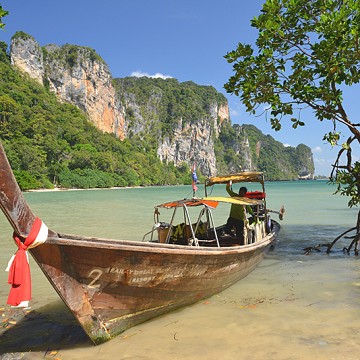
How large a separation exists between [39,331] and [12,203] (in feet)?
7.73

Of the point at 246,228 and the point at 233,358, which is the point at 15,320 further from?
the point at 246,228

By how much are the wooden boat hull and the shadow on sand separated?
0.51m

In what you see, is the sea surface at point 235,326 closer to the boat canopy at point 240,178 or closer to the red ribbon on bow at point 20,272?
the red ribbon on bow at point 20,272

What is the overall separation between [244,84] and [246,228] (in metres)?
3.25

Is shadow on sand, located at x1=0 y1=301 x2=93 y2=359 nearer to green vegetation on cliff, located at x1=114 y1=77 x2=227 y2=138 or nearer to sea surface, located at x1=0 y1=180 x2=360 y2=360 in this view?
sea surface, located at x1=0 y1=180 x2=360 y2=360

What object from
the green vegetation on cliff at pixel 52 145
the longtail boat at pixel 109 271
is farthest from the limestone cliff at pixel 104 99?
the longtail boat at pixel 109 271

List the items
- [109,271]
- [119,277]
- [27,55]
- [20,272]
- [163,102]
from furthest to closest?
[163,102] < [27,55] < [119,277] < [109,271] < [20,272]

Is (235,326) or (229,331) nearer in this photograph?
(229,331)

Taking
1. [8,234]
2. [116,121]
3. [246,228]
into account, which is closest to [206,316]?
[246,228]

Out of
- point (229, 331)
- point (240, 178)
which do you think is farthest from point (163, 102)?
point (229, 331)

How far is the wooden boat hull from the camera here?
3.83m

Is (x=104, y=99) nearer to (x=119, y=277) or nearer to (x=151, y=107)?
(x=151, y=107)

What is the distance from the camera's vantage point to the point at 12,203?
3.28 metres

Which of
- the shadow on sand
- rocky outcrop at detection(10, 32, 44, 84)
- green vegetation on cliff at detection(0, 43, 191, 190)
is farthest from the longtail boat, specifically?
rocky outcrop at detection(10, 32, 44, 84)
